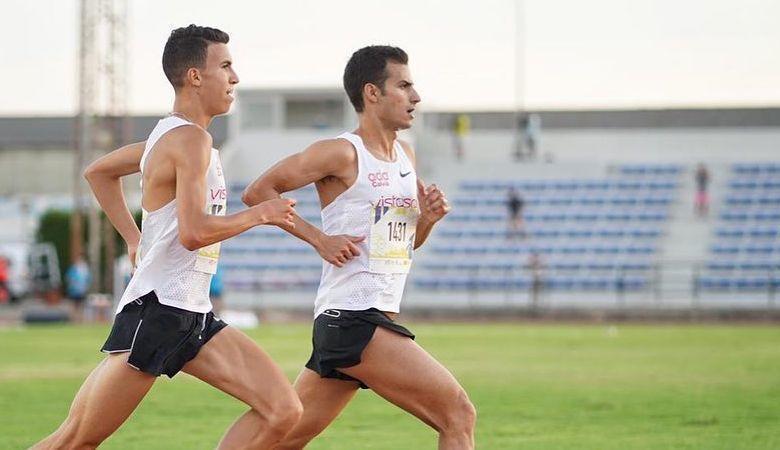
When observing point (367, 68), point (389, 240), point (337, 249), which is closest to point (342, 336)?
point (337, 249)

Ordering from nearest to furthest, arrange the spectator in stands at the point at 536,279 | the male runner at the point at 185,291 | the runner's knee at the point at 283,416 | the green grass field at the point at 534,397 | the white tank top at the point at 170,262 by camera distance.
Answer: the male runner at the point at 185,291
the runner's knee at the point at 283,416
the white tank top at the point at 170,262
the green grass field at the point at 534,397
the spectator in stands at the point at 536,279

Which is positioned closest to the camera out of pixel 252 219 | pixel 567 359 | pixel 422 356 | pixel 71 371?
pixel 252 219

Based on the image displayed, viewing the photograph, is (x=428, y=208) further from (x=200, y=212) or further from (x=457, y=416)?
(x=200, y=212)

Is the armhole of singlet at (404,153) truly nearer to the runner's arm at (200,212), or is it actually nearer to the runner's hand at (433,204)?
the runner's hand at (433,204)

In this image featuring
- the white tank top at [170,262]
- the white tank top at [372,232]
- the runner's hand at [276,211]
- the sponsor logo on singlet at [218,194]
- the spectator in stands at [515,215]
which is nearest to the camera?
the runner's hand at [276,211]

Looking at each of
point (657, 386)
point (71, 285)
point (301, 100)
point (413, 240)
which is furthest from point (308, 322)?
point (413, 240)

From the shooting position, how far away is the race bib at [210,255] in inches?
304

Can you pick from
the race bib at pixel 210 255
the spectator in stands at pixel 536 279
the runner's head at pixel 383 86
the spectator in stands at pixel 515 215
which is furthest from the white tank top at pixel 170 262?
the spectator in stands at pixel 515 215

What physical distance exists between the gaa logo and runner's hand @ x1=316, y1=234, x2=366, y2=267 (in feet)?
1.15

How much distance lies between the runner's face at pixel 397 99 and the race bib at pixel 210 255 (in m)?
1.23

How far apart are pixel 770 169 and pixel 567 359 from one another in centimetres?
2899

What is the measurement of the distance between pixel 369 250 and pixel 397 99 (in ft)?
2.78

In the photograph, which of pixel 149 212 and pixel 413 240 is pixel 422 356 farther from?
pixel 149 212

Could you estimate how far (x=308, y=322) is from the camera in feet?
138
